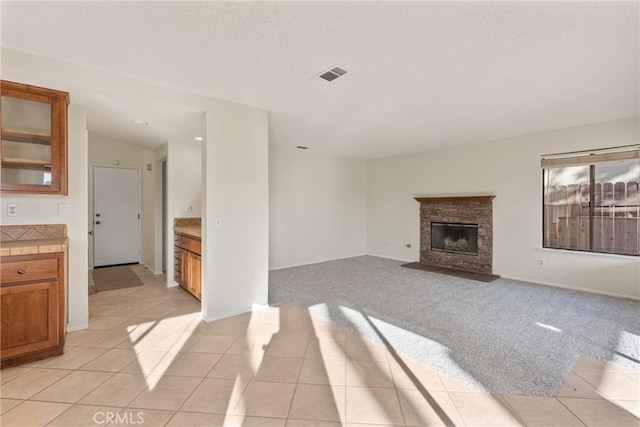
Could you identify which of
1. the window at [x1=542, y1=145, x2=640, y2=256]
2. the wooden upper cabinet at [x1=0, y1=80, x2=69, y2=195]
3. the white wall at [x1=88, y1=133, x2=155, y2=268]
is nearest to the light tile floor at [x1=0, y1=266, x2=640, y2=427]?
the wooden upper cabinet at [x1=0, y1=80, x2=69, y2=195]

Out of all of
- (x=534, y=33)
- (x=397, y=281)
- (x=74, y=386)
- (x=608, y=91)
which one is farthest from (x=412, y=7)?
(x=397, y=281)

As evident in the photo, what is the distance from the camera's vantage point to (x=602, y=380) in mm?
2012

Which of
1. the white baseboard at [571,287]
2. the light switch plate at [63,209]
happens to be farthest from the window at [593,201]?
the light switch plate at [63,209]

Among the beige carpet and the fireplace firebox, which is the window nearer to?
the fireplace firebox

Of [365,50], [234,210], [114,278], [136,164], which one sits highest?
[365,50]

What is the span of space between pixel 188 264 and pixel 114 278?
1.82m

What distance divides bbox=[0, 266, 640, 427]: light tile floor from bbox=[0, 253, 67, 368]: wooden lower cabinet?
4.5 inches

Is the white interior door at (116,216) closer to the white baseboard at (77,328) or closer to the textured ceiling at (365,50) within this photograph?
the textured ceiling at (365,50)

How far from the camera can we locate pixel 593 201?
13.9ft

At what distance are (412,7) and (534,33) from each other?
0.98m

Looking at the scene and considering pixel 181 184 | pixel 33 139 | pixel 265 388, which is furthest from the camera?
pixel 181 184

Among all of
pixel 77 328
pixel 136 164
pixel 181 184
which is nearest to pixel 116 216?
pixel 136 164

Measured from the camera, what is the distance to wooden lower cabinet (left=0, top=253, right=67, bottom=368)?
6.82 feet

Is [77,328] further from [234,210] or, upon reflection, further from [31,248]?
[234,210]
